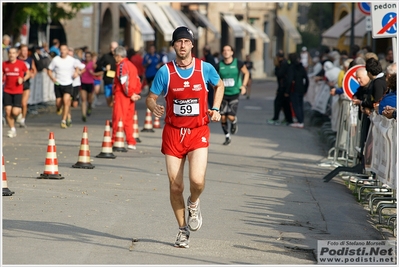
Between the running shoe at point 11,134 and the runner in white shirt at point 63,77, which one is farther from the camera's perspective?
the runner in white shirt at point 63,77

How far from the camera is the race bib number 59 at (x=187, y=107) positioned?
8.64 m

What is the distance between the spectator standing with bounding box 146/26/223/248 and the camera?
8633 millimetres

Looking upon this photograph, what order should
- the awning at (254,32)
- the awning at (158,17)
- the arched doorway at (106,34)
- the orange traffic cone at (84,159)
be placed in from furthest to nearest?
the awning at (254,32), the awning at (158,17), the arched doorway at (106,34), the orange traffic cone at (84,159)

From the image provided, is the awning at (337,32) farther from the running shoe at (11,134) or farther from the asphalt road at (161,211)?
the asphalt road at (161,211)

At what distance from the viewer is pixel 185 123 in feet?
28.4

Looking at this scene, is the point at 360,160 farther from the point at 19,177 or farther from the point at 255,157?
the point at 19,177

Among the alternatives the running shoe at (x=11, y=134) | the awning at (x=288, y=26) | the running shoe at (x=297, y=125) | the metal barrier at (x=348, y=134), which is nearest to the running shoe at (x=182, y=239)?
the metal barrier at (x=348, y=134)

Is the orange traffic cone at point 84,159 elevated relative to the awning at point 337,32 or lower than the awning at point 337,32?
lower

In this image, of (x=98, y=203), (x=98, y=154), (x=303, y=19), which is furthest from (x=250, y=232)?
(x=303, y=19)

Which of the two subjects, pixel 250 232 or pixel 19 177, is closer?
pixel 250 232

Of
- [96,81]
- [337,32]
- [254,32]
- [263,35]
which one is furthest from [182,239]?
[263,35]

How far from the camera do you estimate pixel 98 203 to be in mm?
10836

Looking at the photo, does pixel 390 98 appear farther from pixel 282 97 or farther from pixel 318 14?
pixel 318 14

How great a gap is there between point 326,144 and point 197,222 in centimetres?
1214
